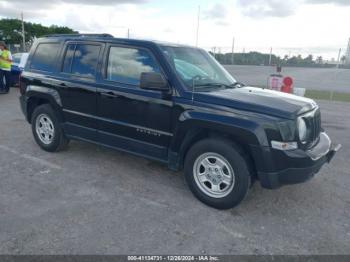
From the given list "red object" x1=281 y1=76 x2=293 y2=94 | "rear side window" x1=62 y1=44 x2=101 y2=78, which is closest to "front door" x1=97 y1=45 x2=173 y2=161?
"rear side window" x1=62 y1=44 x2=101 y2=78

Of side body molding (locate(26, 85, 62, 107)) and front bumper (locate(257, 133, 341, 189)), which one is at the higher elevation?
side body molding (locate(26, 85, 62, 107))

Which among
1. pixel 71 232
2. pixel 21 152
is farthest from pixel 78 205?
pixel 21 152

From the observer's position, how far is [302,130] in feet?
11.1

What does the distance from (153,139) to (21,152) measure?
2.65 metres

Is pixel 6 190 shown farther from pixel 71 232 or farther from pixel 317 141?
pixel 317 141

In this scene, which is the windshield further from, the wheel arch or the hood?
the wheel arch

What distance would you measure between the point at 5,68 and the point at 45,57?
287 inches

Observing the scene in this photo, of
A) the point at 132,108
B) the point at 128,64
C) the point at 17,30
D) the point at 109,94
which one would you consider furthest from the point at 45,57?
the point at 17,30

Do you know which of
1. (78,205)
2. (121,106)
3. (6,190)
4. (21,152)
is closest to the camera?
(78,205)

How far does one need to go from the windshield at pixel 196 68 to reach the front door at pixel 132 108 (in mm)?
294

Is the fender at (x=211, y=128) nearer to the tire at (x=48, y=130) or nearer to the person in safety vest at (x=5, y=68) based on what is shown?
the tire at (x=48, y=130)

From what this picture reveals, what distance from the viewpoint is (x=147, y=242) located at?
2.93m

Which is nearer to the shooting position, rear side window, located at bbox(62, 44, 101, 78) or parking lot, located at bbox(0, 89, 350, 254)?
parking lot, located at bbox(0, 89, 350, 254)

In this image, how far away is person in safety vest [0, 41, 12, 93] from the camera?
1091 cm
